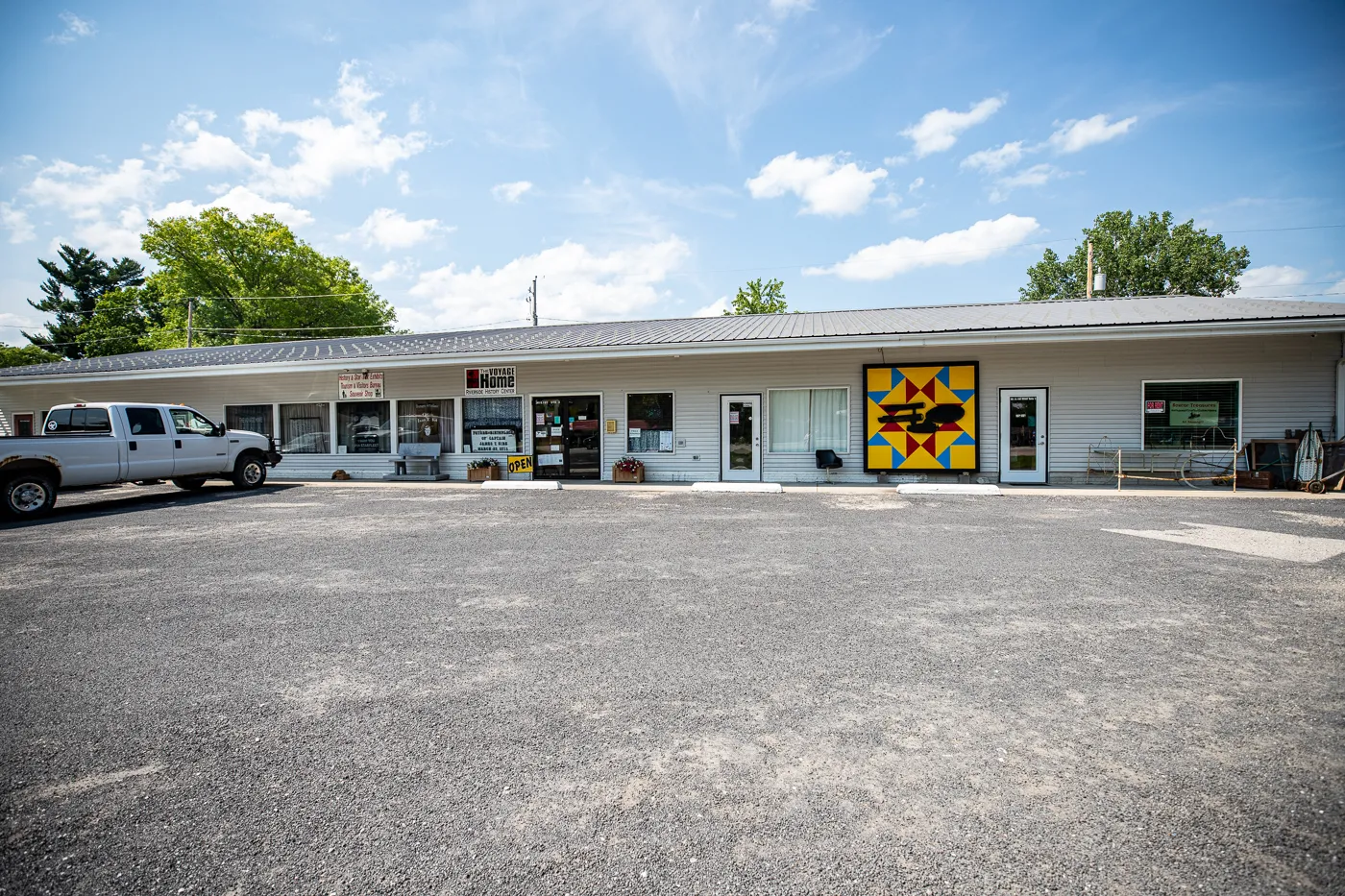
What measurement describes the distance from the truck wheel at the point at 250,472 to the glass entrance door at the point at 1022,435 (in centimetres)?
1715

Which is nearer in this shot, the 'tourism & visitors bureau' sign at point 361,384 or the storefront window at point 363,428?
the 'tourism & visitors bureau' sign at point 361,384

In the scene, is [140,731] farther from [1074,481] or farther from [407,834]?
[1074,481]

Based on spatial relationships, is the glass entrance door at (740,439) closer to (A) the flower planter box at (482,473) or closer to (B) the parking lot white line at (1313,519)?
(A) the flower planter box at (482,473)

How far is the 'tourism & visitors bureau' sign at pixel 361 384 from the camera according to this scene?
18250 millimetres

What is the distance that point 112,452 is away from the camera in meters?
12.0

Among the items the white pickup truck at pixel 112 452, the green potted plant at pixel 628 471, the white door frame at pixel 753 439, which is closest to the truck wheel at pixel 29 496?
the white pickup truck at pixel 112 452

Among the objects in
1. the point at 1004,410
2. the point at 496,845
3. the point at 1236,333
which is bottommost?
the point at 496,845

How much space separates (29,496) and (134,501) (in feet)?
6.51

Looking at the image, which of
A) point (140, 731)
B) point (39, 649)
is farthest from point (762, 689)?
point (39, 649)

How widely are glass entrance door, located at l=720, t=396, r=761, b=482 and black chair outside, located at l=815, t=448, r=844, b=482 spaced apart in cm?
147

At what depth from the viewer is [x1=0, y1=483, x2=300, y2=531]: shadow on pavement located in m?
10.8

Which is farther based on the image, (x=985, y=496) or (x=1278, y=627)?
(x=985, y=496)

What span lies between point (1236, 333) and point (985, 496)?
5.66 m

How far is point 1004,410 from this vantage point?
14.9 meters
